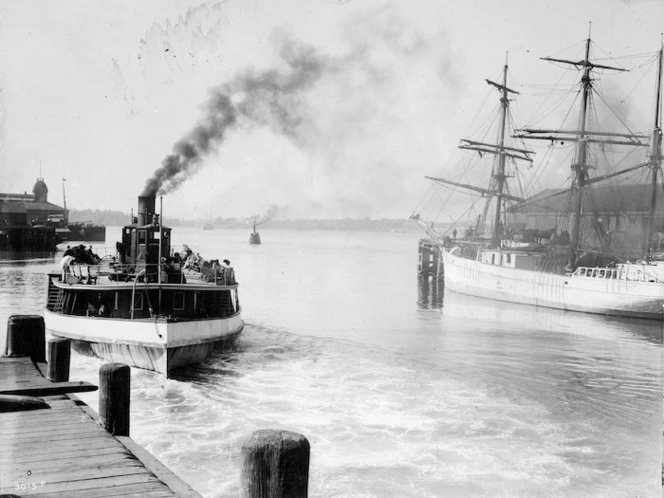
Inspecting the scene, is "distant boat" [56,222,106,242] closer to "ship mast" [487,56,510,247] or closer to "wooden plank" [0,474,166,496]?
"ship mast" [487,56,510,247]

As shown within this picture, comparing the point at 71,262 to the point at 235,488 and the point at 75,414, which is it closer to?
the point at 235,488

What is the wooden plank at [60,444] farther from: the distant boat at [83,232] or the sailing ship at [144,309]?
the distant boat at [83,232]

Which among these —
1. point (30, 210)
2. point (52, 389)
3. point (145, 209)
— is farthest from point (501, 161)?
point (30, 210)

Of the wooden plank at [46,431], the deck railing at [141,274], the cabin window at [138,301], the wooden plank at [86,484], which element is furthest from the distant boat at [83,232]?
the wooden plank at [86,484]

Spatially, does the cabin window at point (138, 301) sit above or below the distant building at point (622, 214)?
below

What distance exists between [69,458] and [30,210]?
104 metres

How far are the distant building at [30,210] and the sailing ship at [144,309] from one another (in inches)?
2491

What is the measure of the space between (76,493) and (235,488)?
7.12 metres

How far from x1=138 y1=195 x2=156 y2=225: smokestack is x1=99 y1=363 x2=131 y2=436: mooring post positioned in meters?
18.8

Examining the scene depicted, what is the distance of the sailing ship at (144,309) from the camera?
19.9m

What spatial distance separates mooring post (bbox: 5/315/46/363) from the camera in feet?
35.5

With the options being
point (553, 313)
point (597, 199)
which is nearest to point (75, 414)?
point (553, 313)

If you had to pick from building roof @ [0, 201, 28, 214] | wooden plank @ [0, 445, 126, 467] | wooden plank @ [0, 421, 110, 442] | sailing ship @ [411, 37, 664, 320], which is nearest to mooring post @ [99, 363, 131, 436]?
wooden plank @ [0, 421, 110, 442]

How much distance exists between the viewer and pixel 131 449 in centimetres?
659
